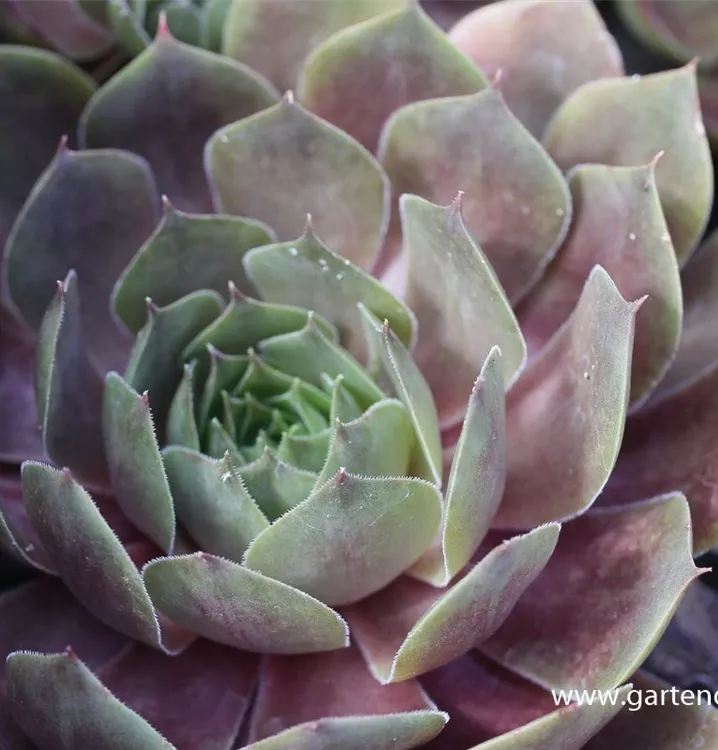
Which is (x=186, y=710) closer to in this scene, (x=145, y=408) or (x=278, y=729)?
(x=278, y=729)

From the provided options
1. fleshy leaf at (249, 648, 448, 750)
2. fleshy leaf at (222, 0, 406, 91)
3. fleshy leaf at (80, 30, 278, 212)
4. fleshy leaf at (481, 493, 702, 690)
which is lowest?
fleshy leaf at (249, 648, 448, 750)

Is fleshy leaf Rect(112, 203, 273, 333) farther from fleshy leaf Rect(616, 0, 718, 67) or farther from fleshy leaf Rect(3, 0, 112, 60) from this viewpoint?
fleshy leaf Rect(616, 0, 718, 67)

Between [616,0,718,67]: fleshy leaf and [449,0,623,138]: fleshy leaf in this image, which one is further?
[616,0,718,67]: fleshy leaf

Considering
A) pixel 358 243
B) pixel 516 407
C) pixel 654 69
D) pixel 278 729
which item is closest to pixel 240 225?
pixel 358 243

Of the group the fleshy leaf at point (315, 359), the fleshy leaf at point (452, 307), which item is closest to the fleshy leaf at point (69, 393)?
the fleshy leaf at point (315, 359)

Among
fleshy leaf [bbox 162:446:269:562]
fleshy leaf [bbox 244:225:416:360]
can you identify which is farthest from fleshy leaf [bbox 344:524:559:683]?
fleshy leaf [bbox 244:225:416:360]

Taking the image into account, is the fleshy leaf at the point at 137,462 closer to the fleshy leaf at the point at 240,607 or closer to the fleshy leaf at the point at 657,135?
the fleshy leaf at the point at 240,607

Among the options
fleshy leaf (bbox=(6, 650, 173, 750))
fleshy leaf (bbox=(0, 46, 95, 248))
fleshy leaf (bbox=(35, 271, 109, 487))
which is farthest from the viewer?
fleshy leaf (bbox=(0, 46, 95, 248))

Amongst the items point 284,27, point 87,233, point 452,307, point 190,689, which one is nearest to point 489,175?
point 452,307
